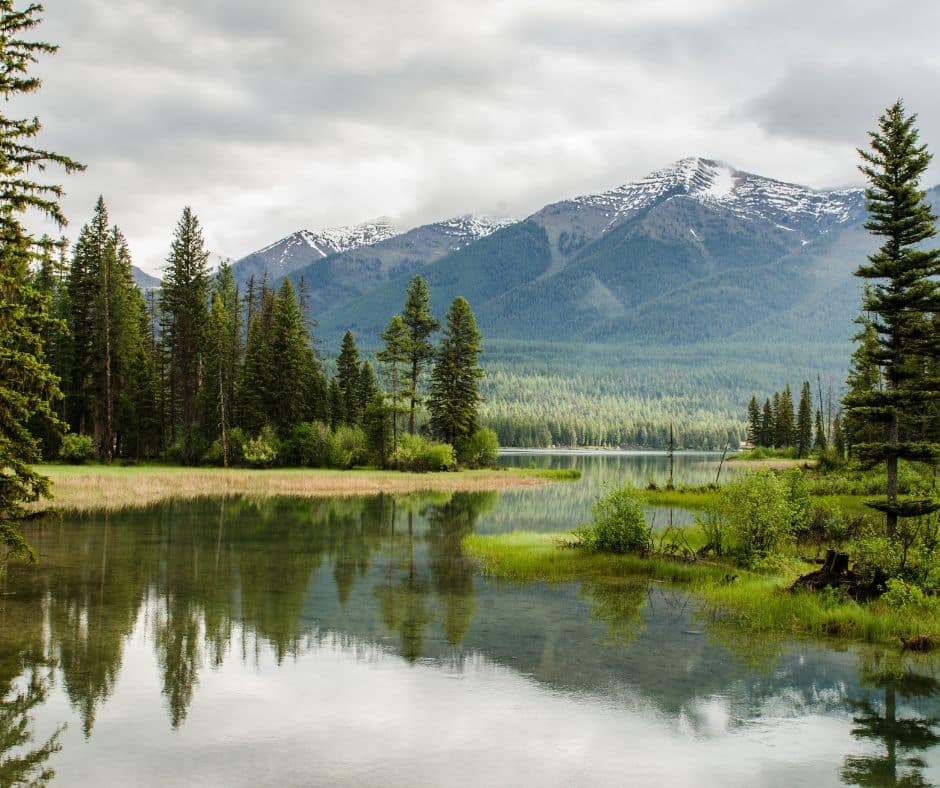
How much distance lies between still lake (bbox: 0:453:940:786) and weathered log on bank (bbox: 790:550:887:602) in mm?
3285

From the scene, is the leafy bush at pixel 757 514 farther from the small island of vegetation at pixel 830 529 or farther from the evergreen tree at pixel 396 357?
the evergreen tree at pixel 396 357

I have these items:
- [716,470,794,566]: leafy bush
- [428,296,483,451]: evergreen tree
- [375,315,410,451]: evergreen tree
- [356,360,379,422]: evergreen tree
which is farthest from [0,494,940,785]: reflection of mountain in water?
[356,360,379,422]: evergreen tree

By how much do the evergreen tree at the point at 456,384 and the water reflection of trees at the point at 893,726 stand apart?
69.5m

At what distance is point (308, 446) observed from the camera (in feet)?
262

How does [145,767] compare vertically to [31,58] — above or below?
below

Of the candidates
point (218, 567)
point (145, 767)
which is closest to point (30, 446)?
point (218, 567)

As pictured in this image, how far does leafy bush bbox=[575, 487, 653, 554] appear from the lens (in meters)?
29.7

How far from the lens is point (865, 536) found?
29656 mm

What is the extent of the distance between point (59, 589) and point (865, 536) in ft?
89.1

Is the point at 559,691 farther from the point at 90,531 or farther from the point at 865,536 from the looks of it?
the point at 90,531

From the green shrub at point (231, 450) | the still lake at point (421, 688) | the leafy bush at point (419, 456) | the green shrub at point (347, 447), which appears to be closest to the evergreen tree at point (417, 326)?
the leafy bush at point (419, 456)

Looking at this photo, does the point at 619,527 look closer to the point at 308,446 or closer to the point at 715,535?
the point at 715,535

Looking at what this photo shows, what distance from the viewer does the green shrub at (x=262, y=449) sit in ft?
250

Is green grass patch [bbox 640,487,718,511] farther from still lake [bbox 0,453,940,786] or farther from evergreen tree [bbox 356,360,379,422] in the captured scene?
evergreen tree [bbox 356,360,379,422]
